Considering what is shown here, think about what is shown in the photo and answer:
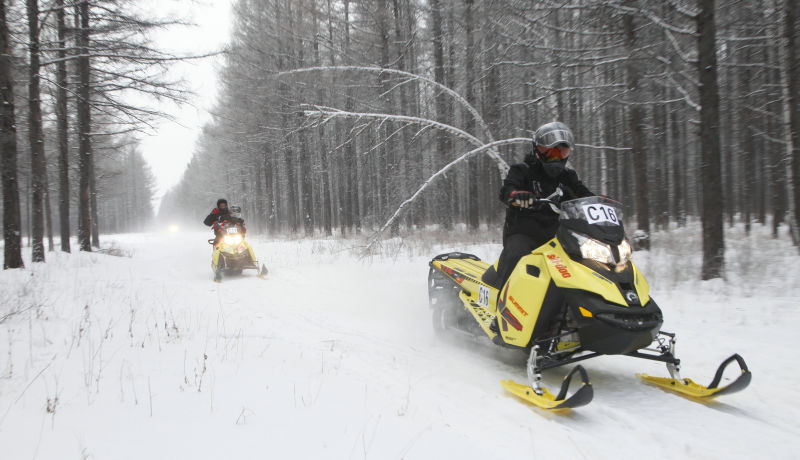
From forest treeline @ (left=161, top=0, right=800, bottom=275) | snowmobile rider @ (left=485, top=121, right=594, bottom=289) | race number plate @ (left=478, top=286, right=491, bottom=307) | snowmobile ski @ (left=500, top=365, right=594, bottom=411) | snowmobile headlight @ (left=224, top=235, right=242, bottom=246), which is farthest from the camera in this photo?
snowmobile headlight @ (left=224, top=235, right=242, bottom=246)

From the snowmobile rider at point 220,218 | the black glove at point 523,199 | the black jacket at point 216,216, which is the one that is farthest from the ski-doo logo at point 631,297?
the black jacket at point 216,216

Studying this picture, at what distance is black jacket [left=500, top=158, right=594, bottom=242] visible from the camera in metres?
3.68

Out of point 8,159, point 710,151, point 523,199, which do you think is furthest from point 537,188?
point 8,159

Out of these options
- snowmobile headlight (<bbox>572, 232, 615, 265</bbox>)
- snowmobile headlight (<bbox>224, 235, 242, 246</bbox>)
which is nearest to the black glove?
snowmobile headlight (<bbox>572, 232, 615, 265</bbox>)

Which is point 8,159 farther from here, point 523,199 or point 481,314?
point 523,199

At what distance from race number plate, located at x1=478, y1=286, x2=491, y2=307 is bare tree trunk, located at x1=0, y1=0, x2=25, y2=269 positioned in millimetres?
9817

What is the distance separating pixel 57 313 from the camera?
17.3 feet

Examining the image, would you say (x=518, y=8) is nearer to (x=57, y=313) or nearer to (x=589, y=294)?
(x=589, y=294)

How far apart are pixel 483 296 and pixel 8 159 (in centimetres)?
1058

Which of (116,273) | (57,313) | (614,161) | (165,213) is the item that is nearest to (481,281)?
(57,313)

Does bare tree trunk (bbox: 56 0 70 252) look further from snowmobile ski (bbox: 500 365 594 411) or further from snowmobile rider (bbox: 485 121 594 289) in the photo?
snowmobile ski (bbox: 500 365 594 411)

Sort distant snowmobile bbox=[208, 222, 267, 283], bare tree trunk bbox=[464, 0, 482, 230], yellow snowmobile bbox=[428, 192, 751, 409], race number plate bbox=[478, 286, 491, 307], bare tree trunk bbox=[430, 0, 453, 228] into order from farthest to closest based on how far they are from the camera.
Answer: bare tree trunk bbox=[430, 0, 453, 228] → distant snowmobile bbox=[208, 222, 267, 283] → bare tree trunk bbox=[464, 0, 482, 230] → race number plate bbox=[478, 286, 491, 307] → yellow snowmobile bbox=[428, 192, 751, 409]

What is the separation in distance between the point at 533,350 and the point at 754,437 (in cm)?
134

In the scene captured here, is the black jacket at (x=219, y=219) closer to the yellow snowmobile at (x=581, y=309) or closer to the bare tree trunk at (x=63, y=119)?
the bare tree trunk at (x=63, y=119)
